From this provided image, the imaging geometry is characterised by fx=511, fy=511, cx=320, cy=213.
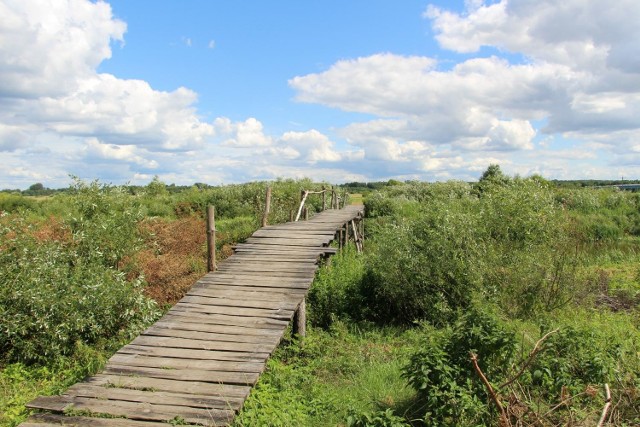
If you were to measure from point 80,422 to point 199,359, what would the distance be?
1.69 meters

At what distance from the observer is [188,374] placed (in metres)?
6.12

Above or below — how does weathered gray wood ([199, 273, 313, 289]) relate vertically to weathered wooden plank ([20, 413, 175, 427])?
above

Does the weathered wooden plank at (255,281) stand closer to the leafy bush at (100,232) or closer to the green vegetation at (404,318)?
the green vegetation at (404,318)

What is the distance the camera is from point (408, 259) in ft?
37.2

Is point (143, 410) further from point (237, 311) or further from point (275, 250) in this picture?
point (275, 250)

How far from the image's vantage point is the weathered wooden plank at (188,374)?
A: 600cm

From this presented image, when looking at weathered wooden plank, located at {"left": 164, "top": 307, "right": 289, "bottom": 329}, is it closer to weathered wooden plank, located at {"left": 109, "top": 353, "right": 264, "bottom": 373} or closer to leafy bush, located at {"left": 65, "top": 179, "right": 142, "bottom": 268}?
weathered wooden plank, located at {"left": 109, "top": 353, "right": 264, "bottom": 373}

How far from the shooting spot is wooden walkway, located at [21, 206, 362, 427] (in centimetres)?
527

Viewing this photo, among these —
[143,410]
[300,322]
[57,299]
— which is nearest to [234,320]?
[300,322]

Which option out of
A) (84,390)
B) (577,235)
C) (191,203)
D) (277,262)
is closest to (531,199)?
(577,235)

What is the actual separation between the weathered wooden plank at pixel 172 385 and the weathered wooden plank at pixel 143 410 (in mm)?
341

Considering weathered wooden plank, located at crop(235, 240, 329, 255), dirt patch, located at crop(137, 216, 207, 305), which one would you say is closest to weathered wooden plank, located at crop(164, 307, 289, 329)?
dirt patch, located at crop(137, 216, 207, 305)

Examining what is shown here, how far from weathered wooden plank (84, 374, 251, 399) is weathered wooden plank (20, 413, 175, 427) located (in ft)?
2.14

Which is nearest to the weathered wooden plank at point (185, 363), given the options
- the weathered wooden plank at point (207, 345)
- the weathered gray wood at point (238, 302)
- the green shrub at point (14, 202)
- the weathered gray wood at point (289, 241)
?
the weathered wooden plank at point (207, 345)
